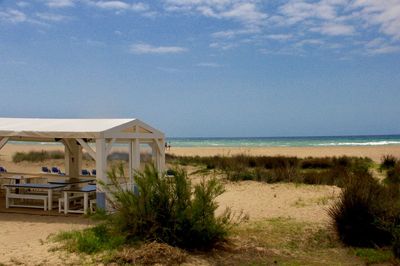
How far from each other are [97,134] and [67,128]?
961mm

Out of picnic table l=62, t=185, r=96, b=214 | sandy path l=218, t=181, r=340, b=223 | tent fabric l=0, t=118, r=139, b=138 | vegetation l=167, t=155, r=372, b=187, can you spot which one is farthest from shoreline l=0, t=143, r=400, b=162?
picnic table l=62, t=185, r=96, b=214

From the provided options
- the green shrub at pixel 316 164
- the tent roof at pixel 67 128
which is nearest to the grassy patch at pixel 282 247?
the tent roof at pixel 67 128

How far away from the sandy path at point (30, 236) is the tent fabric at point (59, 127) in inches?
65.8

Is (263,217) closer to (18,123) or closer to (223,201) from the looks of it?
(223,201)

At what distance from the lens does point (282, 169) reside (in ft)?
54.0

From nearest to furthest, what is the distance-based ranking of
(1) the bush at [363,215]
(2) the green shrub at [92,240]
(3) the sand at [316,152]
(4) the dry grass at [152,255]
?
(4) the dry grass at [152,255] → (2) the green shrub at [92,240] → (1) the bush at [363,215] → (3) the sand at [316,152]

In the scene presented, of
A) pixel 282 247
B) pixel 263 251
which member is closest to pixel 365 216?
pixel 282 247

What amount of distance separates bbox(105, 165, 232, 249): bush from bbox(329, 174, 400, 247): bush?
2117mm

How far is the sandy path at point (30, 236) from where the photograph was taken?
6484 mm

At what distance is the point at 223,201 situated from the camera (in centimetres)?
1234

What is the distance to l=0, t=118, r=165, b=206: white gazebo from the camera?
9.55m

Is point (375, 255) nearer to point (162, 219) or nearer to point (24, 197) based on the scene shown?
Answer: point (162, 219)

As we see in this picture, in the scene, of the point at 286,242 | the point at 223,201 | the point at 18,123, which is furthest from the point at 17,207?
the point at 286,242

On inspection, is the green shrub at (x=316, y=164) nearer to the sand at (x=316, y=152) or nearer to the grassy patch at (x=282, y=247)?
the sand at (x=316, y=152)
